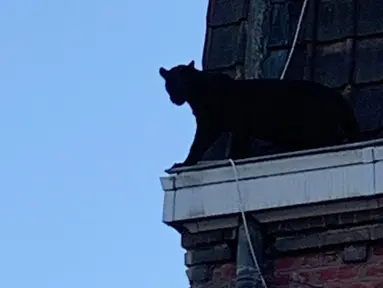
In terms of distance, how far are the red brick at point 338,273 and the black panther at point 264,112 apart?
25.6 inches

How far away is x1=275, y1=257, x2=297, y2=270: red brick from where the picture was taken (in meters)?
6.69

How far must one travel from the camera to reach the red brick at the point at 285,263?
6.69 metres

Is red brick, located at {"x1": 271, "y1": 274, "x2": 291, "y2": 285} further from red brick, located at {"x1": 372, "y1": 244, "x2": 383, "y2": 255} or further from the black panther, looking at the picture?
the black panther

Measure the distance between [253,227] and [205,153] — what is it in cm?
75

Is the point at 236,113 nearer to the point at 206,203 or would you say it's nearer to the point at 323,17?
the point at 206,203

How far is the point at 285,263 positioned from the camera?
264 inches

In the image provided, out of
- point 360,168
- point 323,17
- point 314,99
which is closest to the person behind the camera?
point 360,168

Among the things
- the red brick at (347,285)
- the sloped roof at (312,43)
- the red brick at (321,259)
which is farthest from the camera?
the sloped roof at (312,43)

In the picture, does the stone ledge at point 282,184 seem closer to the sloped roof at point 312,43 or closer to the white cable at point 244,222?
the white cable at point 244,222

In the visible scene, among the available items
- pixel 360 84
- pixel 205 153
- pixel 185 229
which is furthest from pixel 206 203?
pixel 360 84

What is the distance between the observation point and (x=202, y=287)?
22.3 ft

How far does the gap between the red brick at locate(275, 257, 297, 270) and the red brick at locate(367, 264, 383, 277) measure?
36 centimetres

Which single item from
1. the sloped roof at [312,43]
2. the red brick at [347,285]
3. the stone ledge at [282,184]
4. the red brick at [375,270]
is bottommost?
the red brick at [347,285]

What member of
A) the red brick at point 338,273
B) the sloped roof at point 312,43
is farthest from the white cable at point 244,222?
the sloped roof at point 312,43
